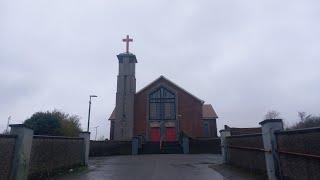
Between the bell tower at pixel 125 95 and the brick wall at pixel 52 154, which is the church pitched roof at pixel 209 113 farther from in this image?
the brick wall at pixel 52 154

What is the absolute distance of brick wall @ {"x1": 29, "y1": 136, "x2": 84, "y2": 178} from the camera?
11.5 metres

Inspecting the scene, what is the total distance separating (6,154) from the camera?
9.27 m

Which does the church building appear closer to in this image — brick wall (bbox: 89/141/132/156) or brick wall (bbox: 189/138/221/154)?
brick wall (bbox: 89/141/132/156)

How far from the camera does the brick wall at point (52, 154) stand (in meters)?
11.5

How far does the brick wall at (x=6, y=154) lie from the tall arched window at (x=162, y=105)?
34223 mm

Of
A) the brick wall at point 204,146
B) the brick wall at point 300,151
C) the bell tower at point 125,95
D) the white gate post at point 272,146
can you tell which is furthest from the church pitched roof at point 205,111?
the brick wall at point 300,151

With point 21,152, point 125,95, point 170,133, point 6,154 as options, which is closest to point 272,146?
point 21,152

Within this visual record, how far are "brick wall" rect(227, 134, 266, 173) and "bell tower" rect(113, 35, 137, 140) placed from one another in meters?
25.2

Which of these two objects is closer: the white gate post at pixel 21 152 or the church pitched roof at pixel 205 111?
the white gate post at pixel 21 152

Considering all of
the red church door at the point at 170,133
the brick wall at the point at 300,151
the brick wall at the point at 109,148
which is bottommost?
the brick wall at the point at 300,151

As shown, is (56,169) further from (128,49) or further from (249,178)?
(128,49)

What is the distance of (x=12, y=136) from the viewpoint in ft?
31.6

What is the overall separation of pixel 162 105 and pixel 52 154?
3128 cm

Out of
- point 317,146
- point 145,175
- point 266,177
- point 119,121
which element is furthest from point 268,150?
point 119,121
